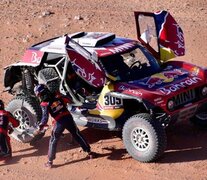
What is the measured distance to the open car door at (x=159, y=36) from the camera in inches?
426

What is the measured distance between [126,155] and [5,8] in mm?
11057

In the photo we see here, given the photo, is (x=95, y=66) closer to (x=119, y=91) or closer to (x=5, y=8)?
(x=119, y=91)

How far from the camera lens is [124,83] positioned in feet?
31.2

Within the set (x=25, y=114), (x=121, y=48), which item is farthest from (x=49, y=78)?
(x=121, y=48)

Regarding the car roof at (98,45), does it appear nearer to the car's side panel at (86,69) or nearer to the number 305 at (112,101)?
the car's side panel at (86,69)

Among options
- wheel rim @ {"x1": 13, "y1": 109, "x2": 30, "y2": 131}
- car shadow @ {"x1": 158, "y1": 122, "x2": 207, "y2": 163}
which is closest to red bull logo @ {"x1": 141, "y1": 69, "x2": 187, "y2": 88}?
car shadow @ {"x1": 158, "y1": 122, "x2": 207, "y2": 163}

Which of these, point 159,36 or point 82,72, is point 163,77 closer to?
point 159,36

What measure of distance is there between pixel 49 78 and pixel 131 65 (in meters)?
1.62

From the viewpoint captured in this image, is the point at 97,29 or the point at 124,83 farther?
the point at 97,29

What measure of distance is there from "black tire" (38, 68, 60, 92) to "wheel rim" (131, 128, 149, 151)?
6.61ft

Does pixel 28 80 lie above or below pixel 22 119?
above

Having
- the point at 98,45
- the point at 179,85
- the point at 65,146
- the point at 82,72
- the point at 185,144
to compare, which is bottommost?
the point at 65,146

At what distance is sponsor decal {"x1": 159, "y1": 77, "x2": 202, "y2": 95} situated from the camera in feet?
30.1

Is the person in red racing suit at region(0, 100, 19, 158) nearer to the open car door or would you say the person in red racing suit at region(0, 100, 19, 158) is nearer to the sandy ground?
the sandy ground
